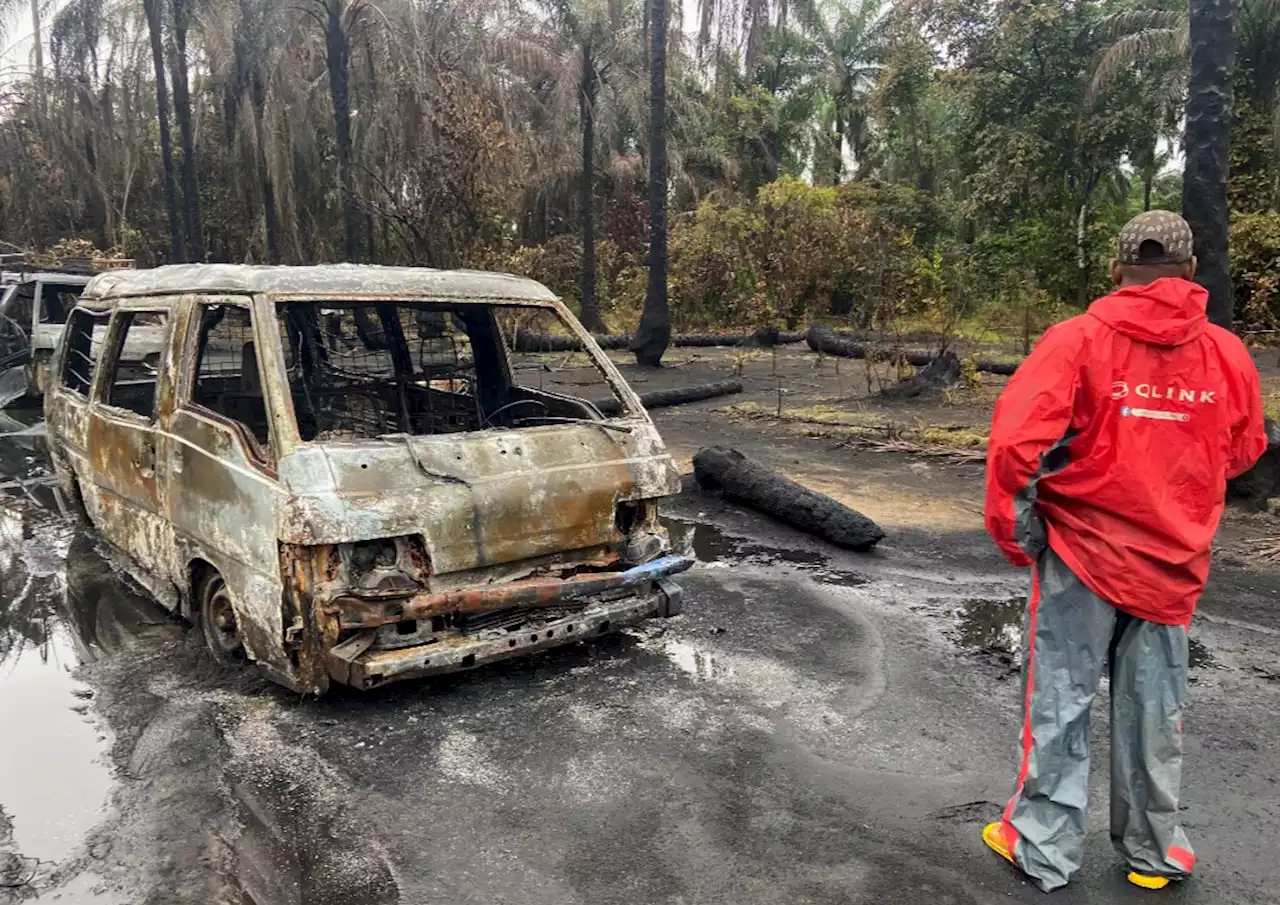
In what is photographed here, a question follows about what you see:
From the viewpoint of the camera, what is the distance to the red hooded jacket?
2.78m

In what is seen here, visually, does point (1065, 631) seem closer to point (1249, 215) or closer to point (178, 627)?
point (178, 627)

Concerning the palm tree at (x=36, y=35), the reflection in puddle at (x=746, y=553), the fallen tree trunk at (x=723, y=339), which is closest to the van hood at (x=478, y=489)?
the reflection in puddle at (x=746, y=553)

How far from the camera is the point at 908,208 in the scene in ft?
96.9

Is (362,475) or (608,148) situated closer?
(362,475)

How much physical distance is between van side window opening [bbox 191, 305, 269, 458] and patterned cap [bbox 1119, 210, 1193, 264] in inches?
148

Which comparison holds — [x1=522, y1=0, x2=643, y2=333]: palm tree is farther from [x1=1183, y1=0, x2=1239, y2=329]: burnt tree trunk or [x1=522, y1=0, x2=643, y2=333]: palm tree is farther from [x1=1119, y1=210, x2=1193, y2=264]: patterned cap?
[x1=1119, y1=210, x2=1193, y2=264]: patterned cap

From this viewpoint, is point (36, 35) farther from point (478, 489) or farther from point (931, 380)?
point (478, 489)

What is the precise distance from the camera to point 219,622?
4555 millimetres

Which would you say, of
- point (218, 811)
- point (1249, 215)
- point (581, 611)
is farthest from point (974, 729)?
point (1249, 215)

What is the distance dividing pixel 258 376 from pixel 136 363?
2.03m

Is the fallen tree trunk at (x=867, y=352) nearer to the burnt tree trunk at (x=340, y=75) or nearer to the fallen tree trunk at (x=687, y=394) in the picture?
the fallen tree trunk at (x=687, y=394)

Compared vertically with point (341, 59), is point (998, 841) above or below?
below

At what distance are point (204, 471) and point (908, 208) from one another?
28072 millimetres

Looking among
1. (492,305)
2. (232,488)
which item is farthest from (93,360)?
(492,305)
